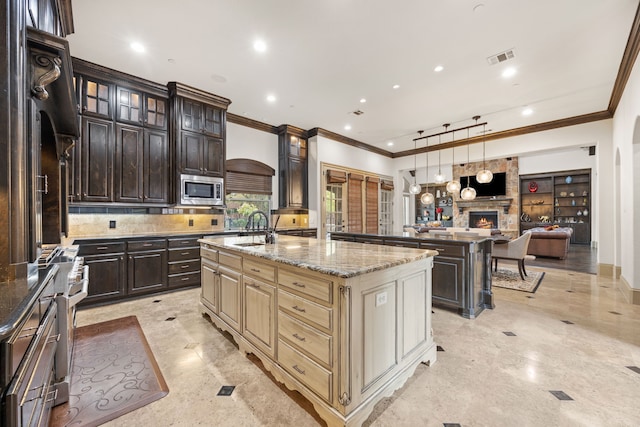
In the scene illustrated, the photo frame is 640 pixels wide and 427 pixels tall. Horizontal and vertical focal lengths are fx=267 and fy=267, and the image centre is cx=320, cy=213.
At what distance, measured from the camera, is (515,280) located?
4.89 metres

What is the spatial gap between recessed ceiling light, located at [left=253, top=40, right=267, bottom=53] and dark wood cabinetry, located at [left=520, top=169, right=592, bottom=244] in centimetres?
1147

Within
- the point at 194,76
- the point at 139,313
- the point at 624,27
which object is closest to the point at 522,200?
the point at 624,27

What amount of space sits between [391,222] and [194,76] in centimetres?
689

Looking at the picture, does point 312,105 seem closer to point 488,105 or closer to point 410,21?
point 410,21

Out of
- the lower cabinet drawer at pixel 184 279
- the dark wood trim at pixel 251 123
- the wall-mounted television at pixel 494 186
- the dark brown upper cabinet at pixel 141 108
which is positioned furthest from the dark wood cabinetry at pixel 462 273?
the wall-mounted television at pixel 494 186

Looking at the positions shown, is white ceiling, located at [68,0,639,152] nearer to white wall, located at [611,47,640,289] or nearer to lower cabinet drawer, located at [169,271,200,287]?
white wall, located at [611,47,640,289]

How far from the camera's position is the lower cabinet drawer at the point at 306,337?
1.60 m

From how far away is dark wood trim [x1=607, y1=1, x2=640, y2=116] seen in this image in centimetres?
295

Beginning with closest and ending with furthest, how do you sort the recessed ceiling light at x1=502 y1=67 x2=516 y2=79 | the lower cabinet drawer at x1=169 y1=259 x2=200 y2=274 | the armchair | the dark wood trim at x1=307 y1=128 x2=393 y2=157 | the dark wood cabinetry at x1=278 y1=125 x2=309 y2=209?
the recessed ceiling light at x1=502 y1=67 x2=516 y2=79 < the lower cabinet drawer at x1=169 y1=259 x2=200 y2=274 < the armchair < the dark wood cabinetry at x1=278 y1=125 x2=309 y2=209 < the dark wood trim at x1=307 y1=128 x2=393 y2=157

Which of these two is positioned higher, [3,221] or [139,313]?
[3,221]

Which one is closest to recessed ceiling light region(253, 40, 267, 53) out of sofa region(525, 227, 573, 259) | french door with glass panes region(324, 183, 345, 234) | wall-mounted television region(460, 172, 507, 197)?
french door with glass panes region(324, 183, 345, 234)

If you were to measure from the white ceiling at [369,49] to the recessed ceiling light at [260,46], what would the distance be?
0.09 m

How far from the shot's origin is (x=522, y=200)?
1109 centimetres

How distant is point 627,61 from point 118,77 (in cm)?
700
